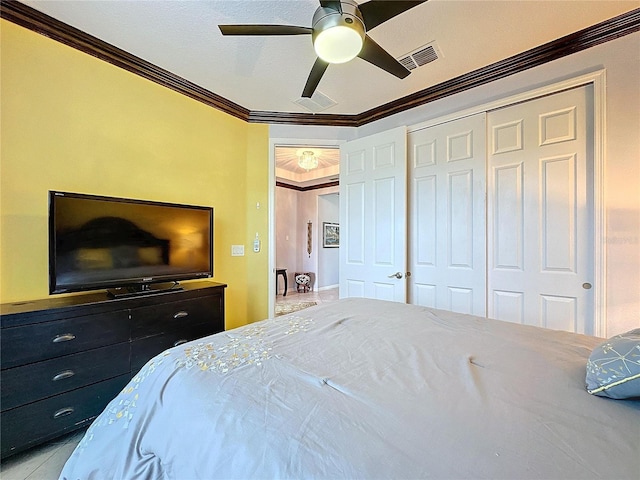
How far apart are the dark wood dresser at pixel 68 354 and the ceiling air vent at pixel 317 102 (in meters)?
2.26

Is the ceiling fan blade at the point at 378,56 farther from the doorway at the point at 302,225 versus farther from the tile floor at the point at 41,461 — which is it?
the doorway at the point at 302,225

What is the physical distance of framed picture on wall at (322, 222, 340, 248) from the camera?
7.05m

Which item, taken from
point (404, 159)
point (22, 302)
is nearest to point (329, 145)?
point (404, 159)

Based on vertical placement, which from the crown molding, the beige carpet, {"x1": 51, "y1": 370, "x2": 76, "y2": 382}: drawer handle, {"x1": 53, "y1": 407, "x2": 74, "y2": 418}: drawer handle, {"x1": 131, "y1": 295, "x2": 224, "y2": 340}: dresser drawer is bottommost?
the beige carpet

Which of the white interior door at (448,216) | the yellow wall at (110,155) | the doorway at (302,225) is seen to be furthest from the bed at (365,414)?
the doorway at (302,225)

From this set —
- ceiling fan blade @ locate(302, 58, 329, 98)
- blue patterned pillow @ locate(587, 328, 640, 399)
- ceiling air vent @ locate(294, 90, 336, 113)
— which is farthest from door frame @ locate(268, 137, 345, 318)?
blue patterned pillow @ locate(587, 328, 640, 399)

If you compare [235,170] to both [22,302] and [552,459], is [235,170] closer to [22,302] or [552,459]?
[22,302]

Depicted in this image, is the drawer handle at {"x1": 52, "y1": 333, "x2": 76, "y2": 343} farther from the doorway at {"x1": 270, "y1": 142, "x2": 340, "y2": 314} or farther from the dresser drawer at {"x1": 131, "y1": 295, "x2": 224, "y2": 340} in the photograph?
the doorway at {"x1": 270, "y1": 142, "x2": 340, "y2": 314}

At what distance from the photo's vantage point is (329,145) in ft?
11.0

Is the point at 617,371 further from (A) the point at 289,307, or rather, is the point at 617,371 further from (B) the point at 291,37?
(A) the point at 289,307

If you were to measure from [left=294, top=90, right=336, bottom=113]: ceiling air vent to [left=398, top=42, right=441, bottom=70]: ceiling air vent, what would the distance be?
847 millimetres

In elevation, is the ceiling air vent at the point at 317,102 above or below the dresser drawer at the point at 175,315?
above

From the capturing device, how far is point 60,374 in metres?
1.61

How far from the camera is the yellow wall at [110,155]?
1.78 metres
